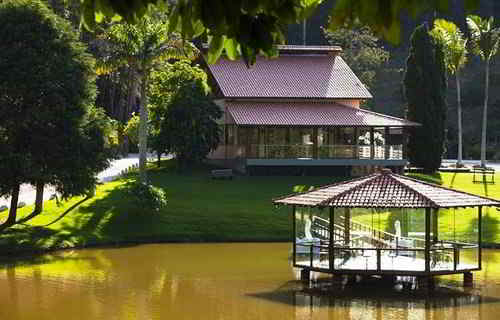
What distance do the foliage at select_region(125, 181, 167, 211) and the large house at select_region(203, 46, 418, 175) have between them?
1316 centimetres

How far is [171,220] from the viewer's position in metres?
45.5

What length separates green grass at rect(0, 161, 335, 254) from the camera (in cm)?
4138

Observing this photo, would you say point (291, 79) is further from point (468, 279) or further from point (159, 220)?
point (468, 279)

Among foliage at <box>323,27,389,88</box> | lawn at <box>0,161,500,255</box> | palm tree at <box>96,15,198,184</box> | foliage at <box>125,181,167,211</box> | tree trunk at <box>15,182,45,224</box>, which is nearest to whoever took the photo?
lawn at <box>0,161,500,255</box>

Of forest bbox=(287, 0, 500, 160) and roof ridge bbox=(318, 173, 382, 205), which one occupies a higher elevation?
forest bbox=(287, 0, 500, 160)

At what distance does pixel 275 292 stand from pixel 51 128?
15.1 m

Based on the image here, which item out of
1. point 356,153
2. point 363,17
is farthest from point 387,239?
point 363,17

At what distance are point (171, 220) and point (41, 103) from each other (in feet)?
26.4

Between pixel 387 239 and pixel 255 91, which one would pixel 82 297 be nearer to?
pixel 387 239

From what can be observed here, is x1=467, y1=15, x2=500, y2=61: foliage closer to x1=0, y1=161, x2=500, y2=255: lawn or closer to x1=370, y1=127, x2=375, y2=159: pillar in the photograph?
x1=370, y1=127, x2=375, y2=159: pillar

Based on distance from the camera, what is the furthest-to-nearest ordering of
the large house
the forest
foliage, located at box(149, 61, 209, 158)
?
the forest
the large house
foliage, located at box(149, 61, 209, 158)

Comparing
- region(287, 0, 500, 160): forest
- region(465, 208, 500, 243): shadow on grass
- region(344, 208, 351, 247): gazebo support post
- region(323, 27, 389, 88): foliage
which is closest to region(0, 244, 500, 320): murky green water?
region(344, 208, 351, 247): gazebo support post

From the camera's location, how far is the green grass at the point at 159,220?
41.4 meters

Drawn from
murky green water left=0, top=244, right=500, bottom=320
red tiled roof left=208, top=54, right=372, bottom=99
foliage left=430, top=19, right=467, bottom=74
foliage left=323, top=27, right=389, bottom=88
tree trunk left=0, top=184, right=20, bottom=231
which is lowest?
murky green water left=0, top=244, right=500, bottom=320
